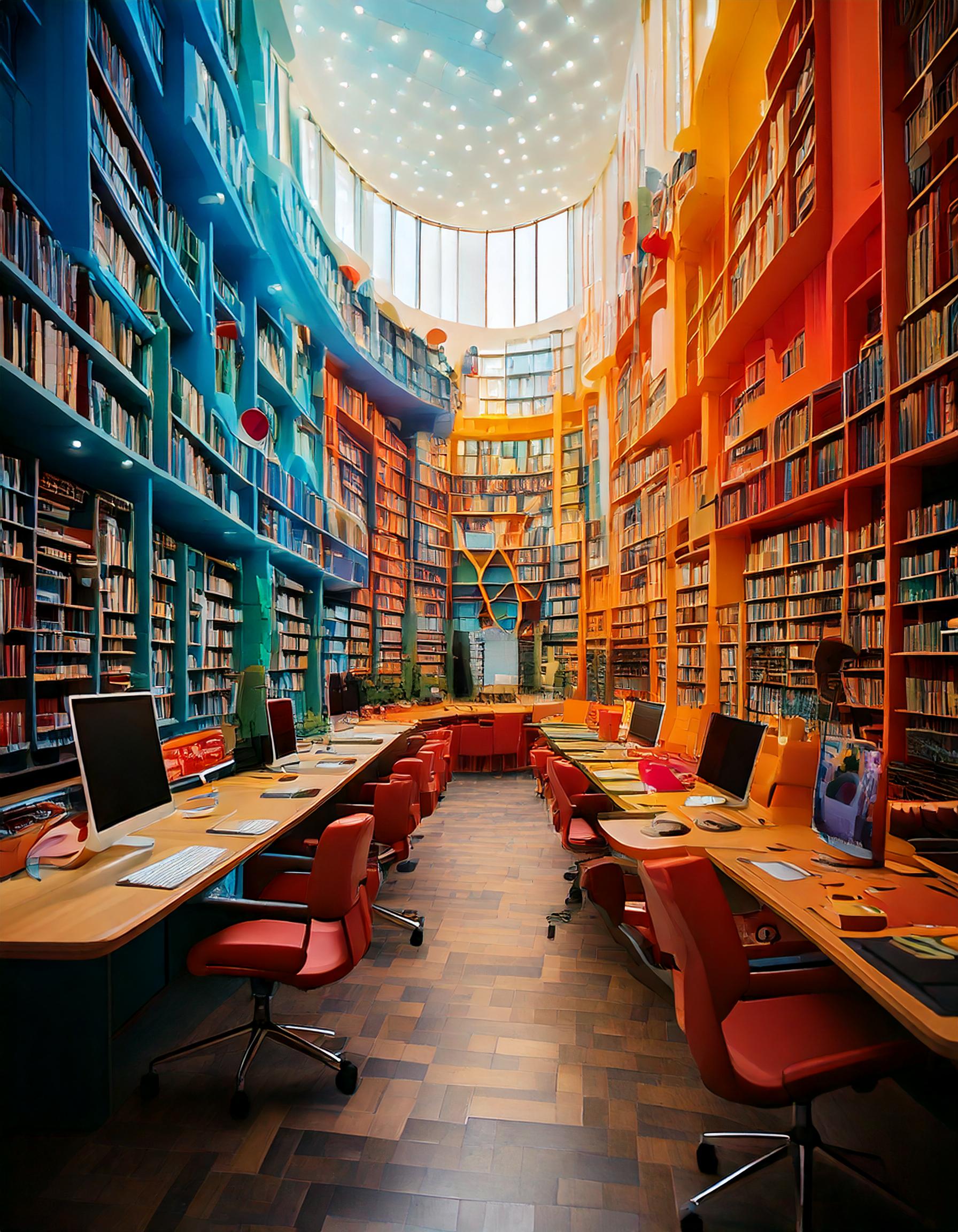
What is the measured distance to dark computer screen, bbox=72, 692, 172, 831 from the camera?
1932 millimetres

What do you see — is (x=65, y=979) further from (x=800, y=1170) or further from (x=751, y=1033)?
(x=800, y=1170)

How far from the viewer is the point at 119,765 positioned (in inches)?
82.4

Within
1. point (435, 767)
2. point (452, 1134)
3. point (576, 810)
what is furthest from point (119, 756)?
point (435, 767)

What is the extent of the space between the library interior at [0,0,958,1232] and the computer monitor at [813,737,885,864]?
0.02m

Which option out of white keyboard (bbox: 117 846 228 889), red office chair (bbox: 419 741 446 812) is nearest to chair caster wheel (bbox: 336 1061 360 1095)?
white keyboard (bbox: 117 846 228 889)

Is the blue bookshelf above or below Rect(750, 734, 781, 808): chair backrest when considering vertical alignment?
above

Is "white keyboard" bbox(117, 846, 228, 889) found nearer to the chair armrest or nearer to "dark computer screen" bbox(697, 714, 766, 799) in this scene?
the chair armrest

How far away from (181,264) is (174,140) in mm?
715

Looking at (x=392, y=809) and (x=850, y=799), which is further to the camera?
(x=392, y=809)

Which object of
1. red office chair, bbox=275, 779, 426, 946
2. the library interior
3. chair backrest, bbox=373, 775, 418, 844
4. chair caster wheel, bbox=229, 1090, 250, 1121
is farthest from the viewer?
chair backrest, bbox=373, 775, 418, 844

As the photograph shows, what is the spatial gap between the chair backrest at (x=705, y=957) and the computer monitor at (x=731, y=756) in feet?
4.70

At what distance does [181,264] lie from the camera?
451 centimetres

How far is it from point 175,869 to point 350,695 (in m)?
4.74

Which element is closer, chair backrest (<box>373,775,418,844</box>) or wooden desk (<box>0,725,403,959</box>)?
wooden desk (<box>0,725,403,959</box>)
